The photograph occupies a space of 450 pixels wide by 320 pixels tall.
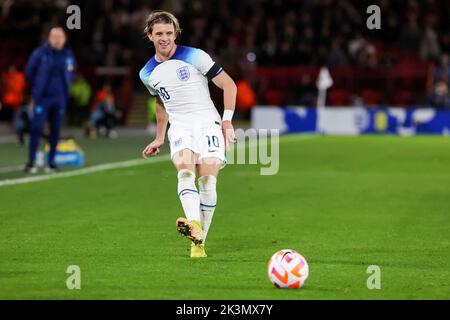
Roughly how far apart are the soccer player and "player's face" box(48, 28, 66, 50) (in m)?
7.90

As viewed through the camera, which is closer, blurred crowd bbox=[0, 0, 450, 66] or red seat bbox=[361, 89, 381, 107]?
blurred crowd bbox=[0, 0, 450, 66]

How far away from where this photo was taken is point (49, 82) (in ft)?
58.7

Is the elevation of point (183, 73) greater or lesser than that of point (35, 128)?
greater

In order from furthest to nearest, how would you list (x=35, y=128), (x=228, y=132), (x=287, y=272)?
1. (x=35, y=128)
2. (x=228, y=132)
3. (x=287, y=272)

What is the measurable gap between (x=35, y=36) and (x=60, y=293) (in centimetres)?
2958

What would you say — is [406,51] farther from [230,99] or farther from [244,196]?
[230,99]

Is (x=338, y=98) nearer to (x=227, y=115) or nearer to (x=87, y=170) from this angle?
(x=87, y=170)

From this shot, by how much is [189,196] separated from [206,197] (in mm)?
379

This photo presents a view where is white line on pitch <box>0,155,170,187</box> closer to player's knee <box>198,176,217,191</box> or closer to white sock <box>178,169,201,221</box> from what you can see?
player's knee <box>198,176,217,191</box>

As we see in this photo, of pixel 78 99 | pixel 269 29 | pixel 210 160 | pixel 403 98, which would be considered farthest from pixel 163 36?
pixel 403 98

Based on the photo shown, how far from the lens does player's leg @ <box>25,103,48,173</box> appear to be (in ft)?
59.1

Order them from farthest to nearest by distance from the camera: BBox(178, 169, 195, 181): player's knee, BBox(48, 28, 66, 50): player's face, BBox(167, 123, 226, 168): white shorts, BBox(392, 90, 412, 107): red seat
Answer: BBox(392, 90, 412, 107): red seat
BBox(48, 28, 66, 50): player's face
BBox(167, 123, 226, 168): white shorts
BBox(178, 169, 195, 181): player's knee

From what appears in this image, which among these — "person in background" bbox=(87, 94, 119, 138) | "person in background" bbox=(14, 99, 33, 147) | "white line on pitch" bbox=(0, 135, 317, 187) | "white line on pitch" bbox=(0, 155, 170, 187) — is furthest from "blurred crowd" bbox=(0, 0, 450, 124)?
"white line on pitch" bbox=(0, 155, 170, 187)

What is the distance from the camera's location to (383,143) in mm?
28172
